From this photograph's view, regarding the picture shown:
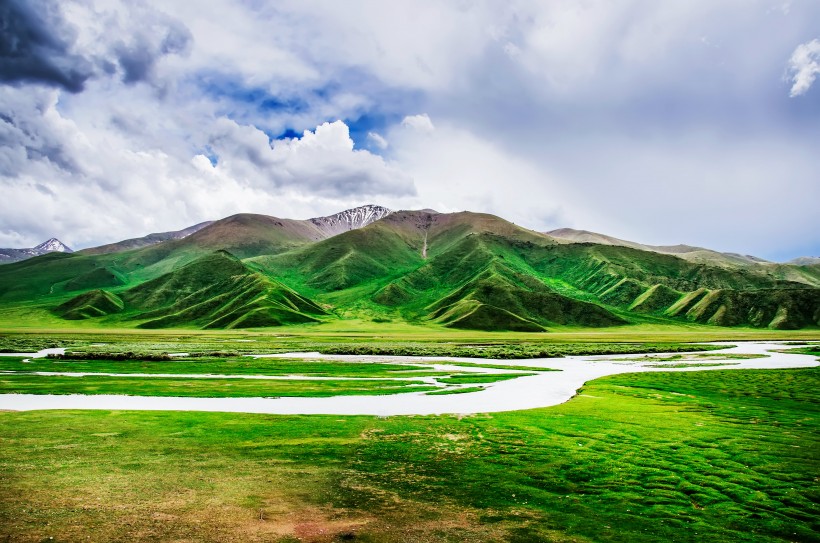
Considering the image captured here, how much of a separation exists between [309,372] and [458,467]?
4598cm

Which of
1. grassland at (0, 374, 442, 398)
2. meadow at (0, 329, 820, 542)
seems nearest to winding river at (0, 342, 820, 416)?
grassland at (0, 374, 442, 398)

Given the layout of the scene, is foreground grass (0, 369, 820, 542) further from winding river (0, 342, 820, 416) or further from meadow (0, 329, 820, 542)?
winding river (0, 342, 820, 416)

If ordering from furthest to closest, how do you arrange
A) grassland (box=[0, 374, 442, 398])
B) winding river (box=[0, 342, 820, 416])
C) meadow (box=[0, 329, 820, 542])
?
grassland (box=[0, 374, 442, 398]) → winding river (box=[0, 342, 820, 416]) → meadow (box=[0, 329, 820, 542])

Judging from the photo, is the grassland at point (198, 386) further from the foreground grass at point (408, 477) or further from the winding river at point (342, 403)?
the foreground grass at point (408, 477)

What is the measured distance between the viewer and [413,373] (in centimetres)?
6544

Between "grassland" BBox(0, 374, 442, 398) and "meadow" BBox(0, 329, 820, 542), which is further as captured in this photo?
"grassland" BBox(0, 374, 442, 398)

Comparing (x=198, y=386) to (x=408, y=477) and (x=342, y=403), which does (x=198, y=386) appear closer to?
(x=342, y=403)

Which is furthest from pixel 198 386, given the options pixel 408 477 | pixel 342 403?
pixel 408 477

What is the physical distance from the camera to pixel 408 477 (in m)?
20.8

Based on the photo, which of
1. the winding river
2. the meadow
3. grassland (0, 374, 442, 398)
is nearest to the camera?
the meadow

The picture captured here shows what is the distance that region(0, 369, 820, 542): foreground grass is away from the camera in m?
15.2

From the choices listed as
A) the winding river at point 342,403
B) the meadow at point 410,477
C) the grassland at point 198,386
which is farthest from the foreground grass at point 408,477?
the grassland at point 198,386

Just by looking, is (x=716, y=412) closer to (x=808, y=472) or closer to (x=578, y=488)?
(x=808, y=472)

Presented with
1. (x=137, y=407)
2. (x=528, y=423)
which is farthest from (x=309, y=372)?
(x=528, y=423)
